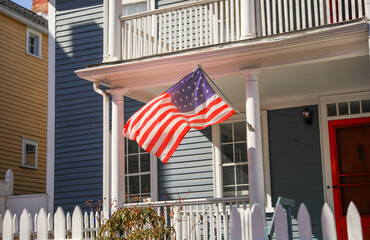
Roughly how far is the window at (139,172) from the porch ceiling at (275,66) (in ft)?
5.56

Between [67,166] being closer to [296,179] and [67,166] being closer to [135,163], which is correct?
[135,163]

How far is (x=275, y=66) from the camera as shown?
826 cm

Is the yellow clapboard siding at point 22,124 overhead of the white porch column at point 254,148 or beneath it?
overhead

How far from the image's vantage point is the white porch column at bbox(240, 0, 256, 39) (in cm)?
831

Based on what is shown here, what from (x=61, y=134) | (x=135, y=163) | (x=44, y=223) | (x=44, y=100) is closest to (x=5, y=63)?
(x=44, y=100)

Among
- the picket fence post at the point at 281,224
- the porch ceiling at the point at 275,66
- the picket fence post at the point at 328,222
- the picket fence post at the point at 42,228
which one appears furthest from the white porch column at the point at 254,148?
the picket fence post at the point at 328,222

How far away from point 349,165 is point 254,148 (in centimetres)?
254

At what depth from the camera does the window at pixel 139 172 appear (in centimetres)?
1123

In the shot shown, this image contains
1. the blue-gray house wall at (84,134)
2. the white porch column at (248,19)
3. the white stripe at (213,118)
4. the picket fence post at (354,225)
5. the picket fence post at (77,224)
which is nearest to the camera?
the picket fence post at (354,225)

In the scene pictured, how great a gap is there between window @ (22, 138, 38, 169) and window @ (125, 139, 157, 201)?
22.9ft

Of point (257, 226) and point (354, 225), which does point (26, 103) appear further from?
point (354, 225)

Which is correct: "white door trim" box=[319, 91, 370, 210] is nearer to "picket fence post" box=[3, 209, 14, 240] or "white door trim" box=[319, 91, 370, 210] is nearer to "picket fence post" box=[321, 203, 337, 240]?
"picket fence post" box=[3, 209, 14, 240]

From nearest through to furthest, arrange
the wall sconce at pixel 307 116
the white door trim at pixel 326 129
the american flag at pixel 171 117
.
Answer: the american flag at pixel 171 117, the white door trim at pixel 326 129, the wall sconce at pixel 307 116

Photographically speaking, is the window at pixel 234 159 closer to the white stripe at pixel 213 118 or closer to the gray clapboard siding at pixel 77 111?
the gray clapboard siding at pixel 77 111
